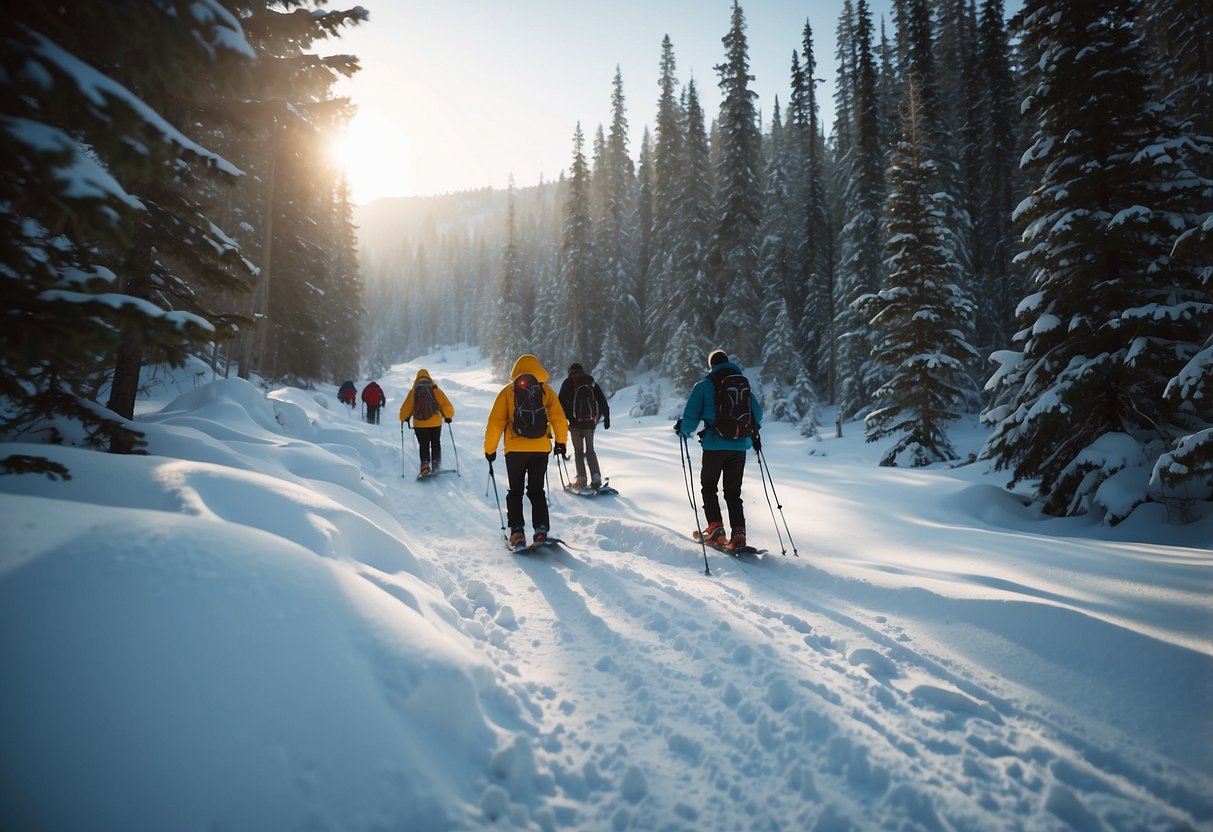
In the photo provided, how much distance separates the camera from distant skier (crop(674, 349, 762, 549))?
6105 millimetres

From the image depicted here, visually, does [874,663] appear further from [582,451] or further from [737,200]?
[737,200]

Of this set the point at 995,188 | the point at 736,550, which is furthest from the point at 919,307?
the point at 995,188

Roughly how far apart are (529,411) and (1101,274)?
939 cm

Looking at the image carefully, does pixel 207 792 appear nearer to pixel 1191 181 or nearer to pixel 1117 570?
pixel 1117 570

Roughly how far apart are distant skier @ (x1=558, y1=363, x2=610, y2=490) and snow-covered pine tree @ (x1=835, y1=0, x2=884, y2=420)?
60.7 ft

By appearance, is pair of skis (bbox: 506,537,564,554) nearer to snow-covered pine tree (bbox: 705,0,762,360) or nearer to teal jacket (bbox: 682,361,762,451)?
teal jacket (bbox: 682,361,762,451)

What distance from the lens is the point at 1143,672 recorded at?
3.01m

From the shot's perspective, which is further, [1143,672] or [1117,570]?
[1117,570]

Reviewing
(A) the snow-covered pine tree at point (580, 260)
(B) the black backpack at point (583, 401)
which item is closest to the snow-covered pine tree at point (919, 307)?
(B) the black backpack at point (583, 401)

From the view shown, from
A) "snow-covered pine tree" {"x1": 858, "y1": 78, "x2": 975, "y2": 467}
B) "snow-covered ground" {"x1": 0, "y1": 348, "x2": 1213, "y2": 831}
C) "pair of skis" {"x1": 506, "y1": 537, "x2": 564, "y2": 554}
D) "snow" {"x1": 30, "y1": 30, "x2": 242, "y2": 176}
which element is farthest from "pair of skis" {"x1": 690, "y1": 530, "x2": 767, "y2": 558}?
"snow-covered pine tree" {"x1": 858, "y1": 78, "x2": 975, "y2": 467}

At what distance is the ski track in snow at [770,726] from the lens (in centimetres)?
236

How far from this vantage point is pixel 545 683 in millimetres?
3451

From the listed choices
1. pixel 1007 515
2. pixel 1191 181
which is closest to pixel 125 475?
pixel 1007 515

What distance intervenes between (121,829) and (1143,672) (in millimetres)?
5160
